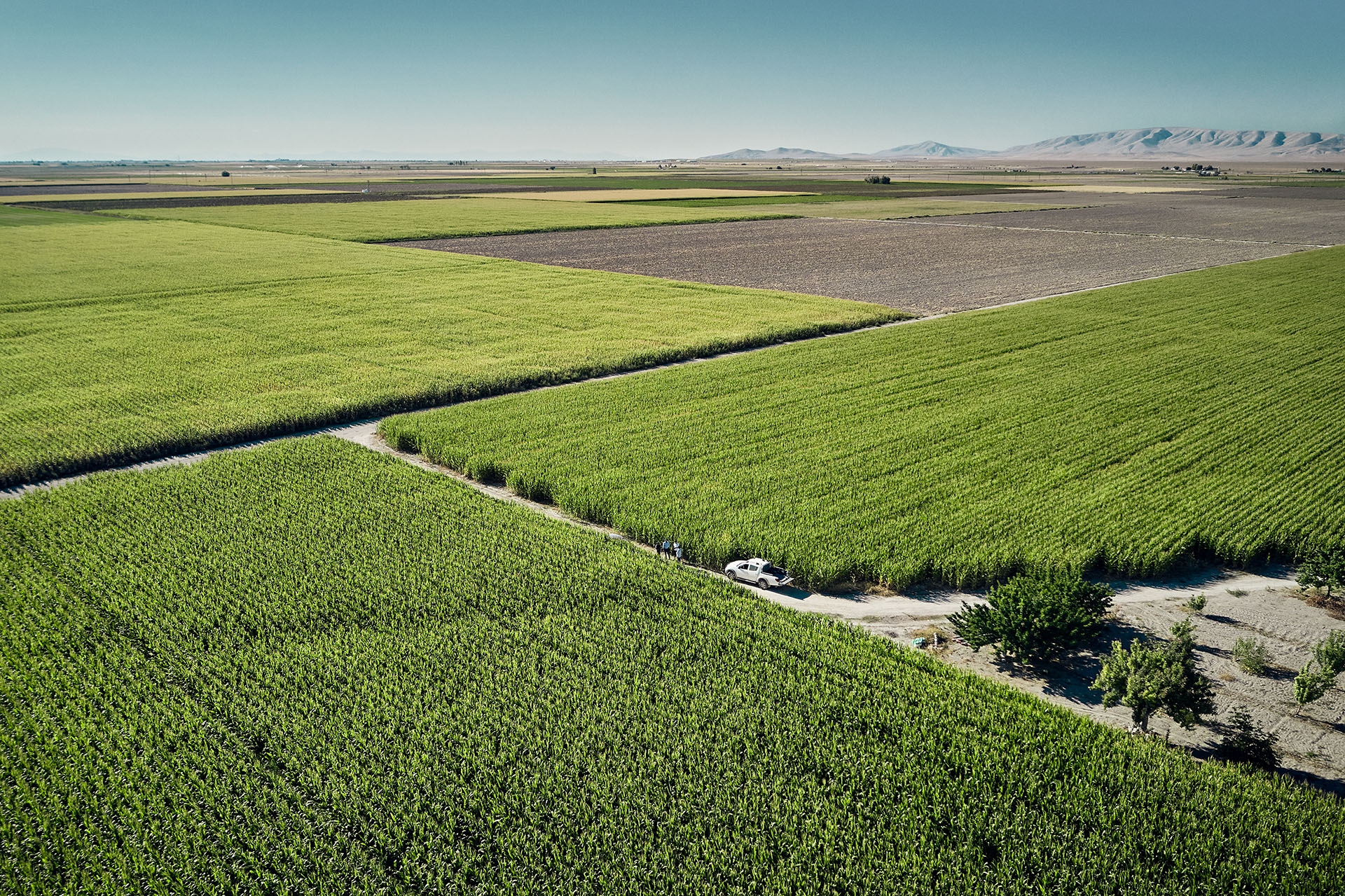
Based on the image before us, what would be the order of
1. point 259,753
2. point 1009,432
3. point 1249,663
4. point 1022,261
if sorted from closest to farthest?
point 259,753, point 1249,663, point 1009,432, point 1022,261

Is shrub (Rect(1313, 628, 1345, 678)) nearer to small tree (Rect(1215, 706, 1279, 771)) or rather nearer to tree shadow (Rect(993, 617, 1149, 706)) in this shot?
small tree (Rect(1215, 706, 1279, 771))

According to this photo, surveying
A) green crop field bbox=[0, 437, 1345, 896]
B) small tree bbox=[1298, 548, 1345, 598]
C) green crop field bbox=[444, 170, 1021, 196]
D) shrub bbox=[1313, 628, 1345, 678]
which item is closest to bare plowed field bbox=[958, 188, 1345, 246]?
green crop field bbox=[444, 170, 1021, 196]

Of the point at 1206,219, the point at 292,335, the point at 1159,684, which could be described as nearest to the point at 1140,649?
the point at 1159,684

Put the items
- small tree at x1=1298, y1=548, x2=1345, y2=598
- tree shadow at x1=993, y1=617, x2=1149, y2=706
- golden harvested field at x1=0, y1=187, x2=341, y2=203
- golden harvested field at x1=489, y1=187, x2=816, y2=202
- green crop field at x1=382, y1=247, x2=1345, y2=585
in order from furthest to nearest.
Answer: golden harvested field at x1=489, y1=187, x2=816, y2=202 → golden harvested field at x1=0, y1=187, x2=341, y2=203 → green crop field at x1=382, y1=247, x2=1345, y2=585 → small tree at x1=1298, y1=548, x2=1345, y2=598 → tree shadow at x1=993, y1=617, x2=1149, y2=706

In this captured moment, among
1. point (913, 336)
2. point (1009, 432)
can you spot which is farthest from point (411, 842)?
point (913, 336)

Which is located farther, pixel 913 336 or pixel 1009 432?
pixel 913 336

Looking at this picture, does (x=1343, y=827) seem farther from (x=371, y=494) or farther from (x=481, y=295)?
(x=481, y=295)
